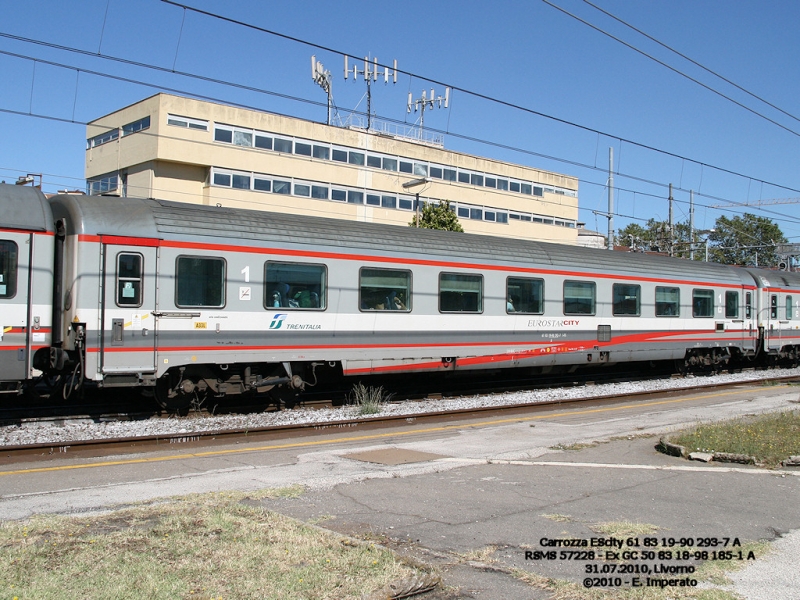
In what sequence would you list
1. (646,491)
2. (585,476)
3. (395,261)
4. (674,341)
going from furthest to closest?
1. (674,341)
2. (395,261)
3. (585,476)
4. (646,491)

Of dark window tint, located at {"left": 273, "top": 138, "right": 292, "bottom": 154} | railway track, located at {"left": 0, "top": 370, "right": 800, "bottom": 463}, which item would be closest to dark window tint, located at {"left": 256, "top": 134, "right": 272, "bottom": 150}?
dark window tint, located at {"left": 273, "top": 138, "right": 292, "bottom": 154}

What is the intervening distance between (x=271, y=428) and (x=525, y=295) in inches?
303

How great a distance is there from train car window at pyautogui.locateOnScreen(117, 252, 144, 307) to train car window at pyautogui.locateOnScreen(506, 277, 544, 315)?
818 cm

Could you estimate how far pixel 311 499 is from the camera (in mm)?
6910

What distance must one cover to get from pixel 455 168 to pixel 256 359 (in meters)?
38.8

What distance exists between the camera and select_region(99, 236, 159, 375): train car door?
447 inches

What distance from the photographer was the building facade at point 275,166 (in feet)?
127

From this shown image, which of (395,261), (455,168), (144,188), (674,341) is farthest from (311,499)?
(455,168)

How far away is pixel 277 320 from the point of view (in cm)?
1300

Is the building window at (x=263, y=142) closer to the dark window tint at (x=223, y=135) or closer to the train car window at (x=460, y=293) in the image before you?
the dark window tint at (x=223, y=135)

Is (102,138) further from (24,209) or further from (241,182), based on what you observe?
(24,209)

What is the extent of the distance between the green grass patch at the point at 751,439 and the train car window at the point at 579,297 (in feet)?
20.7

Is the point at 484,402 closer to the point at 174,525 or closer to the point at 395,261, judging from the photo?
the point at 395,261

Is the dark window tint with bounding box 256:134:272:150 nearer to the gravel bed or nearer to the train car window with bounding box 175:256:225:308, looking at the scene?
the gravel bed
